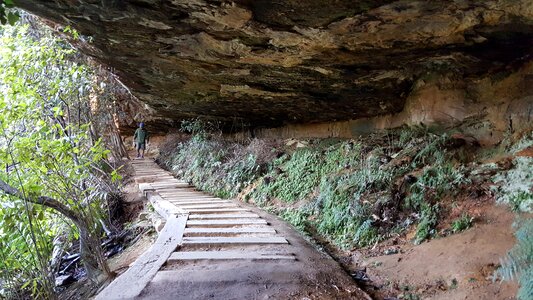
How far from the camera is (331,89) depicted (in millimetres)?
6723

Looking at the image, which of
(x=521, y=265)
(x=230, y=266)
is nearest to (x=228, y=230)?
(x=230, y=266)

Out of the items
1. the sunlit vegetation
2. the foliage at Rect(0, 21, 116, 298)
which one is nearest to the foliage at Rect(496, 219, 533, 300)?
the sunlit vegetation

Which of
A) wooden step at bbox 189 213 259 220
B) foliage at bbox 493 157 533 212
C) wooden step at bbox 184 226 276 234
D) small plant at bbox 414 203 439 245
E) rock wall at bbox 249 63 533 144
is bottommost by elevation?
wooden step at bbox 189 213 259 220

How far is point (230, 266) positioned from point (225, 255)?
0.31 m

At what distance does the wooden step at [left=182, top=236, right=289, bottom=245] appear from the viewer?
4.54 meters

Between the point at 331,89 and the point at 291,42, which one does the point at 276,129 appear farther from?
the point at 291,42

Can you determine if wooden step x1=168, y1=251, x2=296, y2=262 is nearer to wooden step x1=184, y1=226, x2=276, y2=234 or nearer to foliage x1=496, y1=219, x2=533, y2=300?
wooden step x1=184, y1=226, x2=276, y2=234

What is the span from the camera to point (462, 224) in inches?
159

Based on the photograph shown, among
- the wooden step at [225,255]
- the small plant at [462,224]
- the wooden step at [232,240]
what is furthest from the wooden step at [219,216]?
the small plant at [462,224]

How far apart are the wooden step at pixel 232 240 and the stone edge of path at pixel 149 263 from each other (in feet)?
0.47

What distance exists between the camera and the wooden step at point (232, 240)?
4535mm

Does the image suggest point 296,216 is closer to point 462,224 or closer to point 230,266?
point 230,266

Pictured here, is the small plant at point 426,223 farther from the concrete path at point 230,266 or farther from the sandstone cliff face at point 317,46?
the sandstone cliff face at point 317,46

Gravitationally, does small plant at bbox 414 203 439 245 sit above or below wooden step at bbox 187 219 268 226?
above
